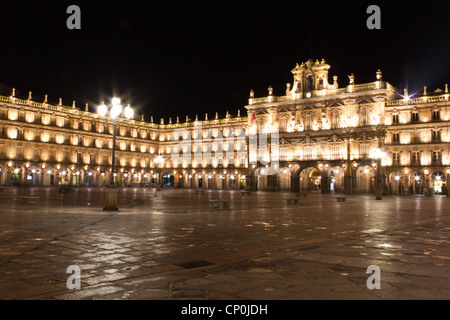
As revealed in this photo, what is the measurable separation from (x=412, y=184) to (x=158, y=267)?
52.3 metres

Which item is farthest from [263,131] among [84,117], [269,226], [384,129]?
[269,226]

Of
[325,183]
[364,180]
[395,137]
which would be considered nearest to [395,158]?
[395,137]

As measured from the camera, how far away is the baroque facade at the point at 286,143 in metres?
52.3

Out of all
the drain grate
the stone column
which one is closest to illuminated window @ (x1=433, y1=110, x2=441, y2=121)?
the stone column

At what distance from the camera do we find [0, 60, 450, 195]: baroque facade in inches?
2058

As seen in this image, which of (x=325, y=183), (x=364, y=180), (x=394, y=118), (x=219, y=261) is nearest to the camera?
(x=219, y=261)

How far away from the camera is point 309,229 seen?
12.5m

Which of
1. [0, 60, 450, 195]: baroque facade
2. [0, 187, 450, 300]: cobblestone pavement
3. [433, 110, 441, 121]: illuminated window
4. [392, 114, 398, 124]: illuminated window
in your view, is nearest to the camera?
[0, 187, 450, 300]: cobblestone pavement

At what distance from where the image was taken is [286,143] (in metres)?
61.1

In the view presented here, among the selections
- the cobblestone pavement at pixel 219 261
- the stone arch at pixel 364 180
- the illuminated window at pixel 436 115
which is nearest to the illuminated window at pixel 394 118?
the illuminated window at pixel 436 115

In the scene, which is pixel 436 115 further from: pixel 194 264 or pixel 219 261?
pixel 194 264

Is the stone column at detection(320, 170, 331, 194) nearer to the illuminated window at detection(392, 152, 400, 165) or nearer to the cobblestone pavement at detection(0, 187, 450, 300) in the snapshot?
the illuminated window at detection(392, 152, 400, 165)
